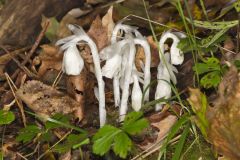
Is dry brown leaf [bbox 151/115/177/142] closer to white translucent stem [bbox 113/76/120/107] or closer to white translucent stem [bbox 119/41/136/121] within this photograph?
white translucent stem [bbox 119/41/136/121]

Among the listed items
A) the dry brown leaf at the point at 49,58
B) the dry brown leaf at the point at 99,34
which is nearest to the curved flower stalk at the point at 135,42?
the dry brown leaf at the point at 99,34

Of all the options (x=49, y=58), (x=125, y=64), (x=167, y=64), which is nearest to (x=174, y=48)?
(x=167, y=64)

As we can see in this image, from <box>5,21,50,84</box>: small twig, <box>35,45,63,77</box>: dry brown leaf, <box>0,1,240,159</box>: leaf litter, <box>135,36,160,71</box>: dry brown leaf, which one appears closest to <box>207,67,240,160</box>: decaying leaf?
<box>0,1,240,159</box>: leaf litter

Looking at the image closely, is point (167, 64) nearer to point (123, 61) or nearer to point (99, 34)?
point (123, 61)

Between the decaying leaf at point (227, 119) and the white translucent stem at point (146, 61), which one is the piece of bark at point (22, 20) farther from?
the decaying leaf at point (227, 119)

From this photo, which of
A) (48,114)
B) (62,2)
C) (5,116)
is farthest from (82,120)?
(62,2)

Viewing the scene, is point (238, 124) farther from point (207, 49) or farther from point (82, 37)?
point (82, 37)
